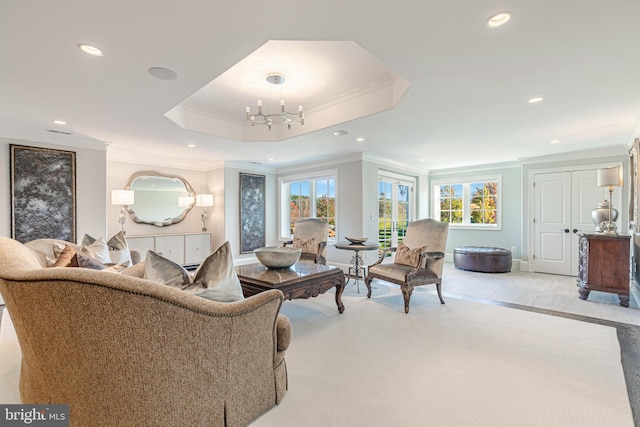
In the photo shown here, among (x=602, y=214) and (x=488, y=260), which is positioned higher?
(x=602, y=214)

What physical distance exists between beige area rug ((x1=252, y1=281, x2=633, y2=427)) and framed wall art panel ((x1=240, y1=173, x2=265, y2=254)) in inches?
136

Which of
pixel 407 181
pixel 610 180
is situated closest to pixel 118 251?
pixel 407 181

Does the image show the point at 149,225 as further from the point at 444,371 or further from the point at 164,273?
the point at 444,371

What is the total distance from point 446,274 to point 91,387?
5498 millimetres

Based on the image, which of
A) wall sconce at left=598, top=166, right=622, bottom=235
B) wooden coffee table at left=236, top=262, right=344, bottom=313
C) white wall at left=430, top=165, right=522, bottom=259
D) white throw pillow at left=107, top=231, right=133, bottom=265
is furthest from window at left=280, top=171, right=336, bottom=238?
wall sconce at left=598, top=166, right=622, bottom=235

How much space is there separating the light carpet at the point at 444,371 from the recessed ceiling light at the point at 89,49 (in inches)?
90.5

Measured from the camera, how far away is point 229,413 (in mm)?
1379

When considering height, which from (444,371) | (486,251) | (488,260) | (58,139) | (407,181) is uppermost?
(58,139)

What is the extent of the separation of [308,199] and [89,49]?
4.71 meters

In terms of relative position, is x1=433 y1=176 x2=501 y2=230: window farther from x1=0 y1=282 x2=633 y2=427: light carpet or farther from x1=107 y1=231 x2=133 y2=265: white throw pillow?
x1=107 y1=231 x2=133 y2=265: white throw pillow

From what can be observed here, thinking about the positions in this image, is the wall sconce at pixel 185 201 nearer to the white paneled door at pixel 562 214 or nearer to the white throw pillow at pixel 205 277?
the white throw pillow at pixel 205 277

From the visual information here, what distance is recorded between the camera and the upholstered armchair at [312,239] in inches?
173

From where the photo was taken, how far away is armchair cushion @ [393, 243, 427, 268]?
3.57 meters

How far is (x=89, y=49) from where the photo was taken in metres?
1.98
